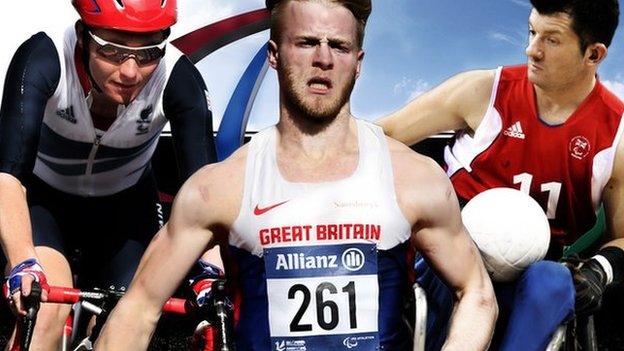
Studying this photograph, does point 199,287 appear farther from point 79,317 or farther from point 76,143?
point 76,143

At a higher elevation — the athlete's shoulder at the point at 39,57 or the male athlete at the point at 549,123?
the athlete's shoulder at the point at 39,57

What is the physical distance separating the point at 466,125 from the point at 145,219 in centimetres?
147

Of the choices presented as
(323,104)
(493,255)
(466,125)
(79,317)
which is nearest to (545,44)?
(466,125)

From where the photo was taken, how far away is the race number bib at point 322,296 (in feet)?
11.7

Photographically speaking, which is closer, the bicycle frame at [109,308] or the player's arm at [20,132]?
the bicycle frame at [109,308]

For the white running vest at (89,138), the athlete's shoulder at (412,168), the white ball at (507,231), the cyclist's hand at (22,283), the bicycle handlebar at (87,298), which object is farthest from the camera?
the white running vest at (89,138)

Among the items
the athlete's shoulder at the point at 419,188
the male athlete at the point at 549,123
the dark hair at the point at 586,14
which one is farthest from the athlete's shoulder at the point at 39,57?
the dark hair at the point at 586,14

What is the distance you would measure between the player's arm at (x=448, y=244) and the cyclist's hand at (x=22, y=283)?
126 cm

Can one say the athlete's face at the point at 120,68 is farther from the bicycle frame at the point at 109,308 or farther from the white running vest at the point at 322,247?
the white running vest at the point at 322,247

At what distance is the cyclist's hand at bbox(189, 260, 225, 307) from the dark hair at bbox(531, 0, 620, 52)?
1.95 meters

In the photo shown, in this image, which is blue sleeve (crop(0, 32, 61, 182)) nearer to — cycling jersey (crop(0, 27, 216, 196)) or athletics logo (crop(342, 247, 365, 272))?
cycling jersey (crop(0, 27, 216, 196))

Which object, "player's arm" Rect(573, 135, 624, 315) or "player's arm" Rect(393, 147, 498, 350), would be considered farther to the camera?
"player's arm" Rect(573, 135, 624, 315)

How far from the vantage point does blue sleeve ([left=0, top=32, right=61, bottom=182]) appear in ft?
14.6

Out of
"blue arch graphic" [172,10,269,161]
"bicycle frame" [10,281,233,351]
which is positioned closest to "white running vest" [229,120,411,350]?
"bicycle frame" [10,281,233,351]
